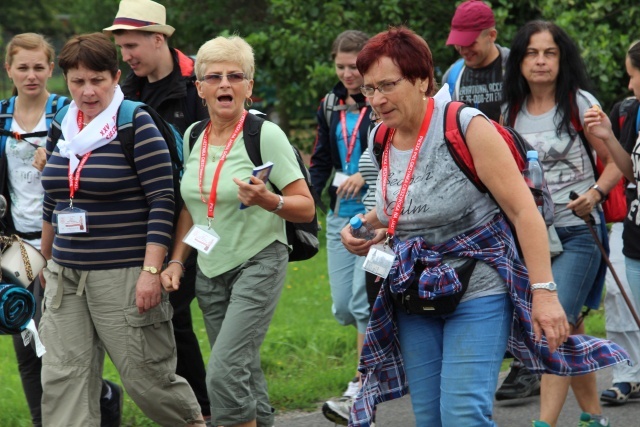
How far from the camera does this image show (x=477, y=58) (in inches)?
248

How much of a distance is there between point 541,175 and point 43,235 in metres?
2.33

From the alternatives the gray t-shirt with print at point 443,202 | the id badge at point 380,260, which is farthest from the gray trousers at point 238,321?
the gray t-shirt with print at point 443,202

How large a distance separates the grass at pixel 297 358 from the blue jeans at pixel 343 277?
1.42ft

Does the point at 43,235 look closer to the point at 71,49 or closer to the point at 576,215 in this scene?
the point at 71,49

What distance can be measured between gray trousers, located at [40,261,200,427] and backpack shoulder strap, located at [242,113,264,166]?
27.8 inches

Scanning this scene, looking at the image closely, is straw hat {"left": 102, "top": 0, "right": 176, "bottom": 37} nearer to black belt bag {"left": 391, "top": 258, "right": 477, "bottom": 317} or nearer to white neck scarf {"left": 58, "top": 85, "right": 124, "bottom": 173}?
white neck scarf {"left": 58, "top": 85, "right": 124, "bottom": 173}

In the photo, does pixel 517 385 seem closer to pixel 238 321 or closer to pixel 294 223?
pixel 294 223

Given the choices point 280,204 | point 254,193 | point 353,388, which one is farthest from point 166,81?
point 353,388

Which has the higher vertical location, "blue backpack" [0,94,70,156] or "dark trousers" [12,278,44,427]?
"blue backpack" [0,94,70,156]

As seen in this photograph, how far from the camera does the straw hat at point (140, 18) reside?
18.4 feet

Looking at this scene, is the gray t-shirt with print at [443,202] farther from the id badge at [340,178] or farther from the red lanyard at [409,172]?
the id badge at [340,178]

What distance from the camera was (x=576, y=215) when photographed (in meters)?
5.34

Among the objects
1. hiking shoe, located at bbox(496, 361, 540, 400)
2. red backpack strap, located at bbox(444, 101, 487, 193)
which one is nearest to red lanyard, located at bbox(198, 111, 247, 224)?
red backpack strap, located at bbox(444, 101, 487, 193)

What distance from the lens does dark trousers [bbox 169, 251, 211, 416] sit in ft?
18.3
